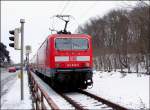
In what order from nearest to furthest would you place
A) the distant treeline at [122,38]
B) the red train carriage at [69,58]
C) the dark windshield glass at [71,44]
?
the red train carriage at [69,58]
the dark windshield glass at [71,44]
the distant treeline at [122,38]

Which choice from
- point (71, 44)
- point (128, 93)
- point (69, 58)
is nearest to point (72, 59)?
→ point (69, 58)

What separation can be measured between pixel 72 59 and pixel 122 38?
34701mm

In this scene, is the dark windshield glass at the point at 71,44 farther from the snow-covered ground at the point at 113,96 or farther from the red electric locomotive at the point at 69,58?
the snow-covered ground at the point at 113,96

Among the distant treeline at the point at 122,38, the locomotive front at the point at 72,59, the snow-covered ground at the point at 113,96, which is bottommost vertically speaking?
the snow-covered ground at the point at 113,96

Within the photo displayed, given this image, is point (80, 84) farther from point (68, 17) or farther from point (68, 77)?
point (68, 17)

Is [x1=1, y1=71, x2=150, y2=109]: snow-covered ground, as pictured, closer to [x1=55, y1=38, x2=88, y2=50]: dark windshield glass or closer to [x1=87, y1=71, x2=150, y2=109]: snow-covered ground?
[x1=87, y1=71, x2=150, y2=109]: snow-covered ground

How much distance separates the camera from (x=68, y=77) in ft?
68.4

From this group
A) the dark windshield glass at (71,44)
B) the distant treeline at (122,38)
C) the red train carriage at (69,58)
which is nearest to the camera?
the red train carriage at (69,58)

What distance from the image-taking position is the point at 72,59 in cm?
2116

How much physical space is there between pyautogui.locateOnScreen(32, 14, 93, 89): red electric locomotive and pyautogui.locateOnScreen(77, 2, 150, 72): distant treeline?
12544mm

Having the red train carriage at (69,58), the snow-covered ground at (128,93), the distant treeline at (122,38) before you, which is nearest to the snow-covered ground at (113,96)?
the snow-covered ground at (128,93)

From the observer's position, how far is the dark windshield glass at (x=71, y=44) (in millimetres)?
21438

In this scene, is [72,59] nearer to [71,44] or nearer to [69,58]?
[69,58]

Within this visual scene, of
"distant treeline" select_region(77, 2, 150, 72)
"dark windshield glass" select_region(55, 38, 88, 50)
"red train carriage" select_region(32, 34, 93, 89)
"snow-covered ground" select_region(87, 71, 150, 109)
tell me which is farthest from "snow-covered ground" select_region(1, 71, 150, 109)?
"distant treeline" select_region(77, 2, 150, 72)
